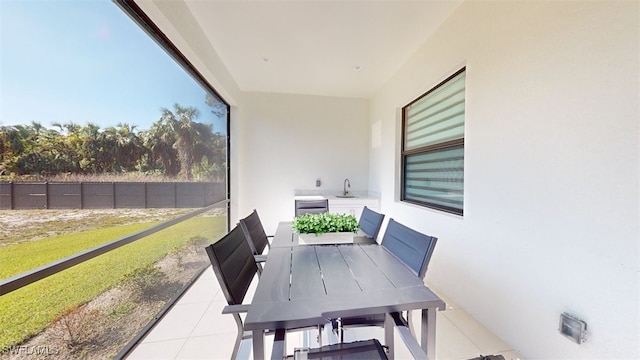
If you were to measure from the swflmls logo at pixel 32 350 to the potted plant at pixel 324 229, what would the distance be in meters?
1.42

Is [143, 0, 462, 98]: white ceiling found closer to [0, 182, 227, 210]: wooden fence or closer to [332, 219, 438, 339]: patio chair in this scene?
[0, 182, 227, 210]: wooden fence

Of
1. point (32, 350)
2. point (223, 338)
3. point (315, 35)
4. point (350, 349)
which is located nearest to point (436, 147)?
point (315, 35)

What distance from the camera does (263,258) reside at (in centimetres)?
Result: 174

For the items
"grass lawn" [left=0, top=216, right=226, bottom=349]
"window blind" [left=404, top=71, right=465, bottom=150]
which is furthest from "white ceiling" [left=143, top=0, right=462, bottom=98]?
"grass lawn" [left=0, top=216, right=226, bottom=349]

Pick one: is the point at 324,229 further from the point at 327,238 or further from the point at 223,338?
the point at 223,338

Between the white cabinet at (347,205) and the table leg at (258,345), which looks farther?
the white cabinet at (347,205)

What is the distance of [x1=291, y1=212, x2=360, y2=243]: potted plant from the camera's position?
180 centimetres

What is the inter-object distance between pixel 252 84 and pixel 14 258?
3655mm

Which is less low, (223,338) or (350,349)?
(350,349)

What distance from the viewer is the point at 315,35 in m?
2.61

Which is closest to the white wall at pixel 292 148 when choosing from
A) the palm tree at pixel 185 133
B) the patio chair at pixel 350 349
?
the palm tree at pixel 185 133

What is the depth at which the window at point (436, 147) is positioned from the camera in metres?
2.36

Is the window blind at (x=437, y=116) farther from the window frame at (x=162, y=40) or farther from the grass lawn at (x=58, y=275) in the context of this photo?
the grass lawn at (x=58, y=275)

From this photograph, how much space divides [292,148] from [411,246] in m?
3.43
